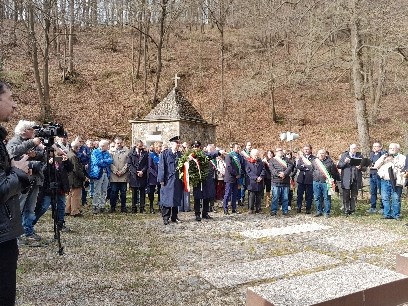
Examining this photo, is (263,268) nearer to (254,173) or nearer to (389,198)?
(254,173)

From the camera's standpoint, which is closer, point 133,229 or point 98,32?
point 133,229

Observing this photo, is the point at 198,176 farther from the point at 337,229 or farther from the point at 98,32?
the point at 98,32

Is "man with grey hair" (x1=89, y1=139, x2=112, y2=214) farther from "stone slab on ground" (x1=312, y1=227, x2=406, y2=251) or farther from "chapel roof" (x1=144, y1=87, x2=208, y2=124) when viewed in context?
"chapel roof" (x1=144, y1=87, x2=208, y2=124)

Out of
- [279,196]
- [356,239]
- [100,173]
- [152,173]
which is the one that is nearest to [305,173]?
[279,196]

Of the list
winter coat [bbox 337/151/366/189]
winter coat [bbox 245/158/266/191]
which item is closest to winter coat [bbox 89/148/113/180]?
winter coat [bbox 245/158/266/191]

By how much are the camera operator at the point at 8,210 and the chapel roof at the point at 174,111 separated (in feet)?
42.9

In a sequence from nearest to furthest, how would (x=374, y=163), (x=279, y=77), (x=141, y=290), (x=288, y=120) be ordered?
(x=141, y=290) < (x=374, y=163) < (x=279, y=77) < (x=288, y=120)

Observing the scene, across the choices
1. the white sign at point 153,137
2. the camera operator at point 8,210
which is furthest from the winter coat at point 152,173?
the camera operator at point 8,210

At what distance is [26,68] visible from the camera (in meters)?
29.1

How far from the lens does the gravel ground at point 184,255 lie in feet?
15.4

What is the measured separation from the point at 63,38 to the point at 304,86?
20.5m

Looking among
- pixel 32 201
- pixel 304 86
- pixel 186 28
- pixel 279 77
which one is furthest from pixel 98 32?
pixel 32 201

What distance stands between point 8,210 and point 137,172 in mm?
7850

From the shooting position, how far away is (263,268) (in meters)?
5.64
